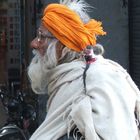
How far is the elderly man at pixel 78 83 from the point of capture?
2.68 meters

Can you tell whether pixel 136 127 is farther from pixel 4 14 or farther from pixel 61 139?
pixel 4 14

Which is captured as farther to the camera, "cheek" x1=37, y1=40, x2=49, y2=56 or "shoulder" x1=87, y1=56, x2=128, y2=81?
"cheek" x1=37, y1=40, x2=49, y2=56

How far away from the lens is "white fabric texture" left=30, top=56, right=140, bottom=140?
2662 mm

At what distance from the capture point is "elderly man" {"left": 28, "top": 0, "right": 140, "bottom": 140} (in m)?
2.68

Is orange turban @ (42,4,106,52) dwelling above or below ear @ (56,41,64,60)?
above

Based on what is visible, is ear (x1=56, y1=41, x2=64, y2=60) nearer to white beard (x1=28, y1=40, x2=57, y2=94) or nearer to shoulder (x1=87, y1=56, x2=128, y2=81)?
white beard (x1=28, y1=40, x2=57, y2=94)

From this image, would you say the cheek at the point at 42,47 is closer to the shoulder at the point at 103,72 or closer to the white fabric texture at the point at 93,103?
the white fabric texture at the point at 93,103

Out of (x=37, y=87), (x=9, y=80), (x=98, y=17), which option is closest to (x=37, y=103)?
(x=98, y=17)

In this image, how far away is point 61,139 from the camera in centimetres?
273

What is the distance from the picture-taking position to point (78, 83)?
9.11 feet

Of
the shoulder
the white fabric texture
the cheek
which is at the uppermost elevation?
the cheek

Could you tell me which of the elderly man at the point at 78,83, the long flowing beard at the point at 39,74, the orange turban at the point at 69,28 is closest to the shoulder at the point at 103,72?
the elderly man at the point at 78,83

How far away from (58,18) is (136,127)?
662 millimetres

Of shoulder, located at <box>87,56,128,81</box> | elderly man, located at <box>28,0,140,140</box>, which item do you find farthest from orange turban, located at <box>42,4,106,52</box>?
shoulder, located at <box>87,56,128,81</box>
